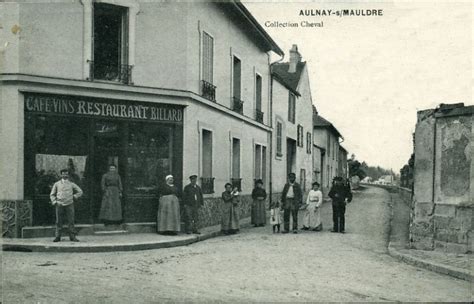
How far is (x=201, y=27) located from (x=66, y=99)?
4101 mm

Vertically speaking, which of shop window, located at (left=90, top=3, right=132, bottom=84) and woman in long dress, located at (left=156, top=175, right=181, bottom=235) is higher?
shop window, located at (left=90, top=3, right=132, bottom=84)

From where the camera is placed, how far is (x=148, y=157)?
12836 millimetres

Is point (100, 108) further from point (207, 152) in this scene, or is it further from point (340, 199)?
point (340, 199)

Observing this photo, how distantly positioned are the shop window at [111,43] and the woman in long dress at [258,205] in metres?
5.35

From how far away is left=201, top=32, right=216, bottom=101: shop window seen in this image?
14195 millimetres

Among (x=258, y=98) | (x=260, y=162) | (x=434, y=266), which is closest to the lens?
(x=434, y=266)

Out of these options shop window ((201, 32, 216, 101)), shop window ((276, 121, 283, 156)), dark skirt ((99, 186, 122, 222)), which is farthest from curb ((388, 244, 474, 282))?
shop window ((276, 121, 283, 156))

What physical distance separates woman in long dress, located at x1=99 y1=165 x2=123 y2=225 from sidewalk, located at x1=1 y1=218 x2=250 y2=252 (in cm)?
52

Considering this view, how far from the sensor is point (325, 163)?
39.9 meters

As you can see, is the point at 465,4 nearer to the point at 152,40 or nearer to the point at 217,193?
the point at 152,40

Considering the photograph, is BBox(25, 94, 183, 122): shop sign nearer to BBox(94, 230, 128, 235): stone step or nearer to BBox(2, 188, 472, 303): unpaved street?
BBox(94, 230, 128, 235): stone step

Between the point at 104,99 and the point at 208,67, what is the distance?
3.55 m

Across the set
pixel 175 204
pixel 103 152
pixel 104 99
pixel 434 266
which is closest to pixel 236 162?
pixel 175 204

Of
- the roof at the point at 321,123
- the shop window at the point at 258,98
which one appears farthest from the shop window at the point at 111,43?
the roof at the point at 321,123
